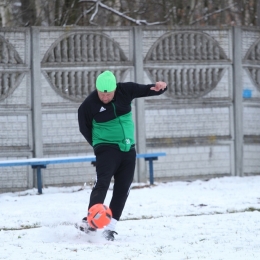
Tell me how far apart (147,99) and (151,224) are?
12.3 feet

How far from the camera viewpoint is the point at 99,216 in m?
6.92

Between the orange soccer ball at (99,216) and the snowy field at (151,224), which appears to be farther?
the orange soccer ball at (99,216)

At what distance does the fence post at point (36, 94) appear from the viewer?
10820 millimetres

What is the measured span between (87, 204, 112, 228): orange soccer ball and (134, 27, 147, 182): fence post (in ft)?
Result: 14.6

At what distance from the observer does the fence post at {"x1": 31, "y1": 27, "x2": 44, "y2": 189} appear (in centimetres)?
1082

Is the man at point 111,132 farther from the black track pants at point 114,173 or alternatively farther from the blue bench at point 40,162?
the blue bench at point 40,162

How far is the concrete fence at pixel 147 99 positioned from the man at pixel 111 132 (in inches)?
147

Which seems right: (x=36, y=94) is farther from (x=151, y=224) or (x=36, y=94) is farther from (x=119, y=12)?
(x=151, y=224)

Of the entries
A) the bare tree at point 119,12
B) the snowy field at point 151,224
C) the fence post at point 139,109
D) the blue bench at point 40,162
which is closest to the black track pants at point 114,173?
the snowy field at point 151,224

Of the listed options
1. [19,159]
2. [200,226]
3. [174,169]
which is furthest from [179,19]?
[200,226]

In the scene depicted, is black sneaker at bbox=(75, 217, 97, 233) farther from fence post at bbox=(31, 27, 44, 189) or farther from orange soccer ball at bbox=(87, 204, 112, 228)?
fence post at bbox=(31, 27, 44, 189)

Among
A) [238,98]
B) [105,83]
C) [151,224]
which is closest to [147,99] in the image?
[238,98]

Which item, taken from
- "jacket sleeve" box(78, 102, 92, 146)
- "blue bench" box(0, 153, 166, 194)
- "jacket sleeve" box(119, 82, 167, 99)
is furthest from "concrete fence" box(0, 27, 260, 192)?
"jacket sleeve" box(119, 82, 167, 99)

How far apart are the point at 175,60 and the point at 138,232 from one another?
4.58m
